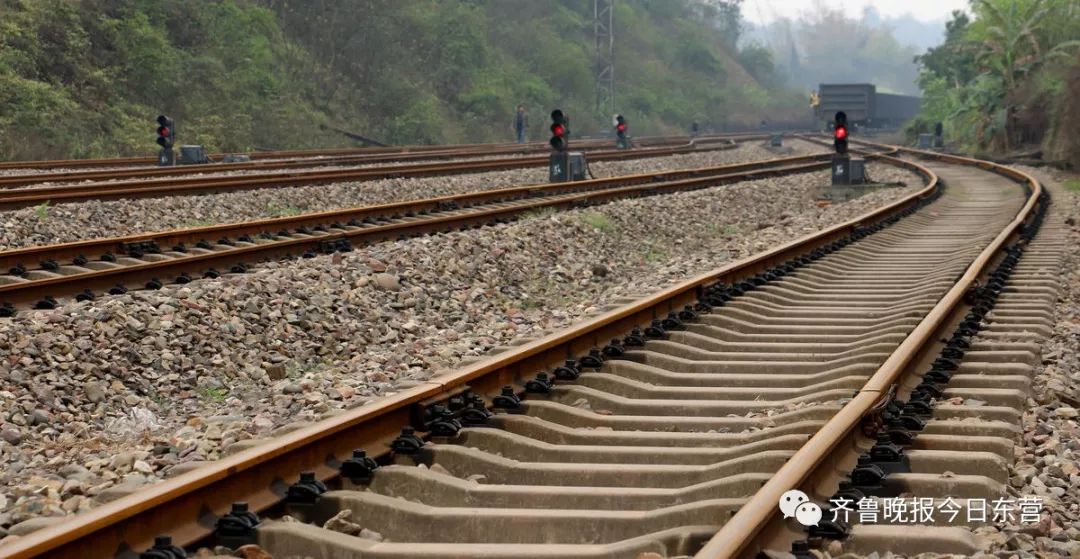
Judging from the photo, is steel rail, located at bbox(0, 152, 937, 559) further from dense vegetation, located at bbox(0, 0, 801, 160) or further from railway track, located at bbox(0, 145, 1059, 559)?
dense vegetation, located at bbox(0, 0, 801, 160)

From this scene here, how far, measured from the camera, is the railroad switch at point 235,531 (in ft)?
14.5

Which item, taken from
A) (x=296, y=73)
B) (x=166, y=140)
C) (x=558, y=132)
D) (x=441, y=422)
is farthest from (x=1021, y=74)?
(x=441, y=422)

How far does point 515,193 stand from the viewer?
18.9 metres

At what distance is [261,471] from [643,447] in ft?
5.60

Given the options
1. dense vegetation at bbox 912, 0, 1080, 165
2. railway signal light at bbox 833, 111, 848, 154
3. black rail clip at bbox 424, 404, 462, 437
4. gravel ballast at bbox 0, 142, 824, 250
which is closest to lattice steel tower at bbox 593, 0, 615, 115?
dense vegetation at bbox 912, 0, 1080, 165

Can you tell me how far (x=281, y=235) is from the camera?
13.3 metres

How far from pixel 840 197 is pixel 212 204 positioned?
11.4 meters

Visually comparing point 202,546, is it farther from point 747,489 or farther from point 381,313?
point 381,313

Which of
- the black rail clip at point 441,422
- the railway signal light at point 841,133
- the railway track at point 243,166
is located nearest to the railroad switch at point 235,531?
the black rail clip at point 441,422

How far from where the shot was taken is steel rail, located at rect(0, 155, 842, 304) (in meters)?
9.77

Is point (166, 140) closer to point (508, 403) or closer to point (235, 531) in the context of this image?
point (508, 403)

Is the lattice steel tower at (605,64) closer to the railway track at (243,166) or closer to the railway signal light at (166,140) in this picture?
the railway track at (243,166)

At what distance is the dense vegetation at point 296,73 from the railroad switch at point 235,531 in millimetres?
26393

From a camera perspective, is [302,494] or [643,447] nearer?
[302,494]
